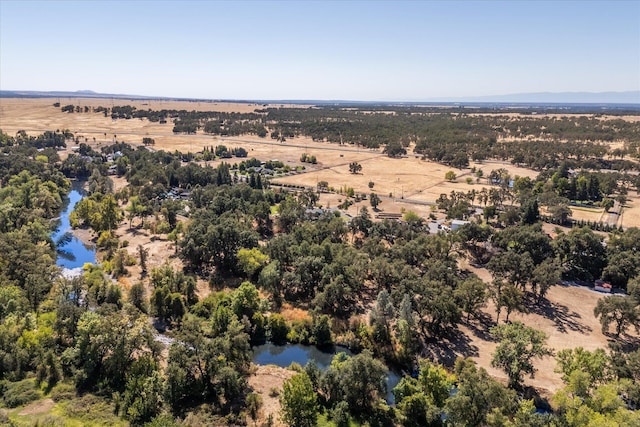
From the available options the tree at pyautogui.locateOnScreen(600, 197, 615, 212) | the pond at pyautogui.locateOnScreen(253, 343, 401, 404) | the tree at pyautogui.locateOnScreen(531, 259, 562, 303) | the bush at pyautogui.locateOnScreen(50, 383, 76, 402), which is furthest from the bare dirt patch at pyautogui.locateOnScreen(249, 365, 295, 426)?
the tree at pyautogui.locateOnScreen(600, 197, 615, 212)

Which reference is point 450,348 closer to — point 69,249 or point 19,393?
point 19,393

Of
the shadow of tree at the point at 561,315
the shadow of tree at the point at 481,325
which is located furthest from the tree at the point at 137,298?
the shadow of tree at the point at 561,315

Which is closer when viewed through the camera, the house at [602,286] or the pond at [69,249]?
the house at [602,286]

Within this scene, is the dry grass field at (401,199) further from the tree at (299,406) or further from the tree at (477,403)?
the tree at (477,403)

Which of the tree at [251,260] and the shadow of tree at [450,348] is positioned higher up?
the tree at [251,260]

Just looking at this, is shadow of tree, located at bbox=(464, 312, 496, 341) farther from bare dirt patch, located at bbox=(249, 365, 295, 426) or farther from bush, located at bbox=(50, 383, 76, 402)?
bush, located at bbox=(50, 383, 76, 402)

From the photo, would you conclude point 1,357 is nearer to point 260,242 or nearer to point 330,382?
point 330,382

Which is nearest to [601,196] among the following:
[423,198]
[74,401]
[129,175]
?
[423,198]

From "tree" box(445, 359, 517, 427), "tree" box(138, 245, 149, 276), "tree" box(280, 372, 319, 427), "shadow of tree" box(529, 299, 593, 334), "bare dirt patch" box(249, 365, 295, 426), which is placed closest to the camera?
"tree" box(445, 359, 517, 427)
